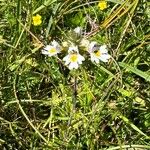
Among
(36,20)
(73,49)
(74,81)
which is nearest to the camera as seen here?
(73,49)

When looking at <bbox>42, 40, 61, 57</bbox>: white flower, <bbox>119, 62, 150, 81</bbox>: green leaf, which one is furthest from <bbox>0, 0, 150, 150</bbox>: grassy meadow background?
<bbox>42, 40, 61, 57</bbox>: white flower


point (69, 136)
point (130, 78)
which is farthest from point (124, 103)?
point (69, 136)

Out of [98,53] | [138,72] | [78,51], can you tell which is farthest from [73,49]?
[138,72]

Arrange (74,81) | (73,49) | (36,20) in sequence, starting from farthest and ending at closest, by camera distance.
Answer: (36,20), (74,81), (73,49)

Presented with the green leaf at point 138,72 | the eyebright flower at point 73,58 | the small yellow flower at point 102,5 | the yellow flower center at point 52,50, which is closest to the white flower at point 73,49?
the eyebright flower at point 73,58

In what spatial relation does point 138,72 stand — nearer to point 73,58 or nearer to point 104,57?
point 104,57

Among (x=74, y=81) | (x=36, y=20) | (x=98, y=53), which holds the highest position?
(x=36, y=20)

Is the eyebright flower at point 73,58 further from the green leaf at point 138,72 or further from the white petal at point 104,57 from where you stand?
the green leaf at point 138,72

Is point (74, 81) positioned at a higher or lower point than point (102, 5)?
lower
